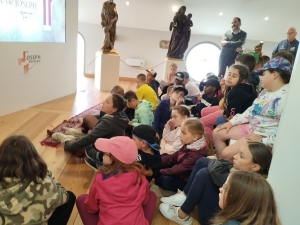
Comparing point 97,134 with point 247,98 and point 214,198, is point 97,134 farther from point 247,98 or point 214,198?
point 247,98

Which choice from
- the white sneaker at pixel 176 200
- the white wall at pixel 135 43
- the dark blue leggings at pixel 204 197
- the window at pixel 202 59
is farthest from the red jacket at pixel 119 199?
the window at pixel 202 59

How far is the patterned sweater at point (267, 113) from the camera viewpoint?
1.76 meters

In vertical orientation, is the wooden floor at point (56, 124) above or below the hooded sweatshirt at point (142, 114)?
below

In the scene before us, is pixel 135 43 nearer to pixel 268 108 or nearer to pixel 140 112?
pixel 140 112

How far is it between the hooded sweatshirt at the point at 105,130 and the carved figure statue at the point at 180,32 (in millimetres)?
3668

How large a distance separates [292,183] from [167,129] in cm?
176

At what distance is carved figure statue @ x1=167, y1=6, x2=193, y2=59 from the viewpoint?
209 inches

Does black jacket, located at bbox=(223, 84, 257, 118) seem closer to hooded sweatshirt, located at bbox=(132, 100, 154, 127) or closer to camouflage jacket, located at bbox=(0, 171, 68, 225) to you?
hooded sweatshirt, located at bbox=(132, 100, 154, 127)

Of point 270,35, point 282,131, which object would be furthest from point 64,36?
point 270,35

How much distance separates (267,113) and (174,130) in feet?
3.40

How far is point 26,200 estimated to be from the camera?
1.13 meters

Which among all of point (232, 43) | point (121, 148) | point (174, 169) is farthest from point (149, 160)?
point (232, 43)

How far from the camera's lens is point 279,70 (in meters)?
1.78

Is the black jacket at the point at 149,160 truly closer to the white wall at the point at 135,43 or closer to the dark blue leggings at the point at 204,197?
the dark blue leggings at the point at 204,197
